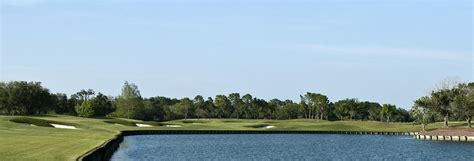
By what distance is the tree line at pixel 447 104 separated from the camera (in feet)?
413

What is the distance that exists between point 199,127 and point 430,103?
1820 inches

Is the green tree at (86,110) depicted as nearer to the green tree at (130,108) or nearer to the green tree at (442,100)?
the green tree at (130,108)

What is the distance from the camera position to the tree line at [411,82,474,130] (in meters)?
126

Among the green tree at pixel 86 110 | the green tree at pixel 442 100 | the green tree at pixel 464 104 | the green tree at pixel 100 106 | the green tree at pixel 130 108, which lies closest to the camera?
the green tree at pixel 464 104

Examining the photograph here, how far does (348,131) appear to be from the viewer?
153 m

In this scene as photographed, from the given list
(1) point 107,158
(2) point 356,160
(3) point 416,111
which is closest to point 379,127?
(3) point 416,111

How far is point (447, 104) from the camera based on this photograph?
133125 millimetres

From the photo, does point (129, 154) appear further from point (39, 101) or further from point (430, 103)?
point (39, 101)

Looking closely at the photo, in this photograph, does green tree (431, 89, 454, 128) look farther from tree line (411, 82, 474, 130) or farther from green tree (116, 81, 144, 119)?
green tree (116, 81, 144, 119)

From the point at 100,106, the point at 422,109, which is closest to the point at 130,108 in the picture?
the point at 100,106

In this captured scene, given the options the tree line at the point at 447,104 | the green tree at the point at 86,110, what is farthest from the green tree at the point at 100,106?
the tree line at the point at 447,104

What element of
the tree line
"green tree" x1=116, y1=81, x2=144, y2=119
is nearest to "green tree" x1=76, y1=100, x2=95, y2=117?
"green tree" x1=116, y1=81, x2=144, y2=119

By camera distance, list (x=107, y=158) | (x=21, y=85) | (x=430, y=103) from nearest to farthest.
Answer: (x=107, y=158) < (x=430, y=103) < (x=21, y=85)

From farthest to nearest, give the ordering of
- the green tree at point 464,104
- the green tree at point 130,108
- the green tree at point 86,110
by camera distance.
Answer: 1. the green tree at point 130,108
2. the green tree at point 86,110
3. the green tree at point 464,104
